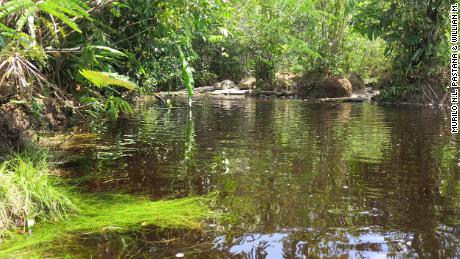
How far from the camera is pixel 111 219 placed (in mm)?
3211

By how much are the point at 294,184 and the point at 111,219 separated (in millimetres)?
1808

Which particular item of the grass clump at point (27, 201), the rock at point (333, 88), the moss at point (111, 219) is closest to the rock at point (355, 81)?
the rock at point (333, 88)

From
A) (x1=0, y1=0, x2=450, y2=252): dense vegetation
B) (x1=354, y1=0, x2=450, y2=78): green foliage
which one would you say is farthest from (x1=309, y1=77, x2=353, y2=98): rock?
(x1=354, y1=0, x2=450, y2=78): green foliage

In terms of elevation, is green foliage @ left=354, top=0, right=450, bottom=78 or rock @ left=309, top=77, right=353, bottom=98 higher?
green foliage @ left=354, top=0, right=450, bottom=78

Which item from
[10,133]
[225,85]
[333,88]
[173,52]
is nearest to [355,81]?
[333,88]

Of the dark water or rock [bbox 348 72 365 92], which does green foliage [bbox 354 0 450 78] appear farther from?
the dark water

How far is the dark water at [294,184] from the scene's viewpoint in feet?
9.13

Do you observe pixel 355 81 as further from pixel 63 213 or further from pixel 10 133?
pixel 63 213

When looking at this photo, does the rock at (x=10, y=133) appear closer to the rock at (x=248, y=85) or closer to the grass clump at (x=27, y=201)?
the grass clump at (x=27, y=201)

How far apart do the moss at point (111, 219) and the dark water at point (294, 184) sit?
0.16 meters

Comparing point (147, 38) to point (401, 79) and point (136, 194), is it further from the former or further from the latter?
point (401, 79)

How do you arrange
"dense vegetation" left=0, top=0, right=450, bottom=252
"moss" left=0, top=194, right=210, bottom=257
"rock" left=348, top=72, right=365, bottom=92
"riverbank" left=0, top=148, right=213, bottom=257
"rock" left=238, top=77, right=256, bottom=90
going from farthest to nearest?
"rock" left=238, top=77, right=256, bottom=90
"rock" left=348, top=72, right=365, bottom=92
"dense vegetation" left=0, top=0, right=450, bottom=252
"riverbank" left=0, top=148, right=213, bottom=257
"moss" left=0, top=194, right=210, bottom=257

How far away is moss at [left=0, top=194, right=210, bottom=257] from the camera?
9.05 feet

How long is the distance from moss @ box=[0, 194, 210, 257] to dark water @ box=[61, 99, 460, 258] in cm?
16
